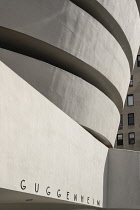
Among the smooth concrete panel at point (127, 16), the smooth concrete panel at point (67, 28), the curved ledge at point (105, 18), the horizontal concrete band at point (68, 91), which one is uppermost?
the smooth concrete panel at point (127, 16)

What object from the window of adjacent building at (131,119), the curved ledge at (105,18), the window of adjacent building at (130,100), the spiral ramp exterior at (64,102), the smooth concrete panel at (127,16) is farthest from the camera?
the window of adjacent building at (130,100)

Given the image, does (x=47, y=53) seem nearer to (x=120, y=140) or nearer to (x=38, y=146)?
(x=38, y=146)

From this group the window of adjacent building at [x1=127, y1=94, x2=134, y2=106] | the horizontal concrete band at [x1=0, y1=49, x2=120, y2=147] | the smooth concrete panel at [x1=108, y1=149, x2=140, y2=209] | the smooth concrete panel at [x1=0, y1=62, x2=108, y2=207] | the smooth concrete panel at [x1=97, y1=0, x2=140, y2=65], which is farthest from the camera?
the window of adjacent building at [x1=127, y1=94, x2=134, y2=106]

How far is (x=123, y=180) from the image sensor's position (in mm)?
18016

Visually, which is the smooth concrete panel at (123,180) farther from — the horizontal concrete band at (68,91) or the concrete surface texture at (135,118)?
the concrete surface texture at (135,118)

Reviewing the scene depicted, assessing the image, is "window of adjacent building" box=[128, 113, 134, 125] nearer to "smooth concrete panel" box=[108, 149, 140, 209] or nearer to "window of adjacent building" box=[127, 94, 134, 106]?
"window of adjacent building" box=[127, 94, 134, 106]

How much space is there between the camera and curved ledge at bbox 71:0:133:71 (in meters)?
17.5

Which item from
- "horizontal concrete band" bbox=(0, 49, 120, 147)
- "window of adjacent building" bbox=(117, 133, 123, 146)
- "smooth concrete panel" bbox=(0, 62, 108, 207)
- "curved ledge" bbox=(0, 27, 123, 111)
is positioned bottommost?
"smooth concrete panel" bbox=(0, 62, 108, 207)

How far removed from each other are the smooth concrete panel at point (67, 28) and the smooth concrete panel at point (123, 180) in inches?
144

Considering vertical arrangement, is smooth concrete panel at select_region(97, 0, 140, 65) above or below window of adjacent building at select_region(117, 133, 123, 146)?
below

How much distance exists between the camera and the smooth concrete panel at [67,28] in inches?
586

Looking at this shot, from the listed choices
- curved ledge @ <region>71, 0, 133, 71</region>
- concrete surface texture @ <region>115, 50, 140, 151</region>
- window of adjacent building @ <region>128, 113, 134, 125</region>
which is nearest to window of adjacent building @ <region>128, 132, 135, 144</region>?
concrete surface texture @ <region>115, 50, 140, 151</region>

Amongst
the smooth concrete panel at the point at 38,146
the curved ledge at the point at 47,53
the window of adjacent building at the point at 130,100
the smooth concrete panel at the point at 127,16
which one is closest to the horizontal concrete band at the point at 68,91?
the curved ledge at the point at 47,53

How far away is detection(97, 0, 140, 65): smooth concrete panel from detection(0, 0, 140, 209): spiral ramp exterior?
1.4 inches
